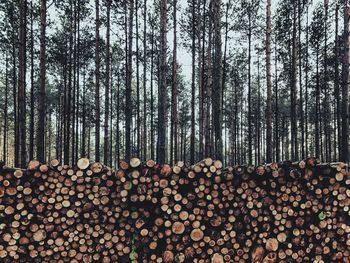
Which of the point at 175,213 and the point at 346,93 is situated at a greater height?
the point at 346,93

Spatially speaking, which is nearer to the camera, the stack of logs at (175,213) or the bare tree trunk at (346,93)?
the stack of logs at (175,213)

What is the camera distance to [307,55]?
1625 cm

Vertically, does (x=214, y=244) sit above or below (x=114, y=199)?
below

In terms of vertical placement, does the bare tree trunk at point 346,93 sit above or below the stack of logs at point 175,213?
above

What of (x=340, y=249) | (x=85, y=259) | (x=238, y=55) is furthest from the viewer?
(x=238, y=55)

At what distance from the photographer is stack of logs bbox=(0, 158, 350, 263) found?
11.7 feet

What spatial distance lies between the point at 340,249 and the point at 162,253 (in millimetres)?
2335

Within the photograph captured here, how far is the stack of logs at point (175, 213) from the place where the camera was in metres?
3.57

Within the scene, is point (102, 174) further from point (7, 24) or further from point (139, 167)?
point (7, 24)

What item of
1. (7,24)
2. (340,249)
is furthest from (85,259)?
(7,24)

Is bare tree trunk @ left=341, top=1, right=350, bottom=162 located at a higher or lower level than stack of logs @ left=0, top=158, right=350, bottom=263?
higher

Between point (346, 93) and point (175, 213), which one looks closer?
point (175, 213)

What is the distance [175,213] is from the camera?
3664 millimetres

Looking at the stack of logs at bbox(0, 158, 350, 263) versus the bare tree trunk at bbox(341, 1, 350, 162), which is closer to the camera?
the stack of logs at bbox(0, 158, 350, 263)
